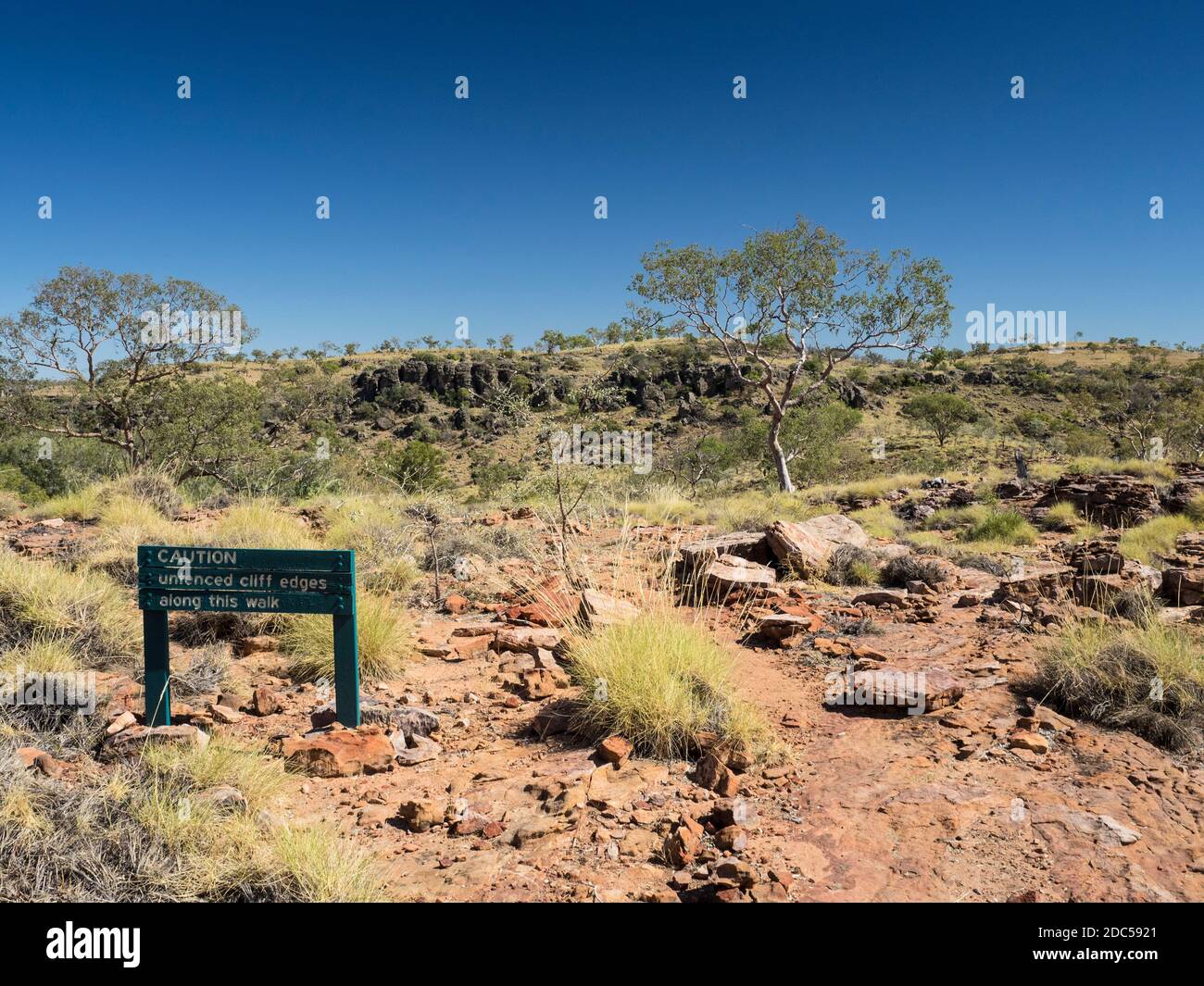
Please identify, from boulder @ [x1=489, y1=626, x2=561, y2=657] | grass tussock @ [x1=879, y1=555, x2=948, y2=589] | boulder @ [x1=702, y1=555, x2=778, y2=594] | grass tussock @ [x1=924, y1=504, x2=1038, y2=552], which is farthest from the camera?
grass tussock @ [x1=924, y1=504, x2=1038, y2=552]

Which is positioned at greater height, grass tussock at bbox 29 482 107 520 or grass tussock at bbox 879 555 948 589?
grass tussock at bbox 29 482 107 520

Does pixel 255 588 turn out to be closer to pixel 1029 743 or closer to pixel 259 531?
pixel 259 531

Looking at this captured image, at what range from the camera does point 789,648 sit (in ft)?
20.2

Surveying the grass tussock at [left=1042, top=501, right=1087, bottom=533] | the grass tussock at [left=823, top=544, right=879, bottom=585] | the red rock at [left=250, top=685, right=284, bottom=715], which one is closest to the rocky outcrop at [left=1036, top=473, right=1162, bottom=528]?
the grass tussock at [left=1042, top=501, right=1087, bottom=533]

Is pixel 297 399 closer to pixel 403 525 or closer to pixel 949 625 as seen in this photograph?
pixel 403 525

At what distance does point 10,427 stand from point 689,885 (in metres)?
20.4

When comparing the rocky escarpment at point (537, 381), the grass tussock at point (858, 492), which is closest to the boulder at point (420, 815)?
the grass tussock at point (858, 492)

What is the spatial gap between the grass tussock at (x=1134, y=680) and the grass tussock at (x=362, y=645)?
461 centimetres

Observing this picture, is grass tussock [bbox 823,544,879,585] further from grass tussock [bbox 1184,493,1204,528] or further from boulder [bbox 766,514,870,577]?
grass tussock [bbox 1184,493,1204,528]

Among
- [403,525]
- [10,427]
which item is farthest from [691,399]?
[403,525]

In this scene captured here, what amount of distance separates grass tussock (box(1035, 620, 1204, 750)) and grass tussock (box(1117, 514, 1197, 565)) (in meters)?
5.00

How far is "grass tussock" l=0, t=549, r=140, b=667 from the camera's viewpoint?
17.1 ft

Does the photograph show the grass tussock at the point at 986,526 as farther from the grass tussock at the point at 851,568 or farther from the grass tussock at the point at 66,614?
the grass tussock at the point at 66,614
